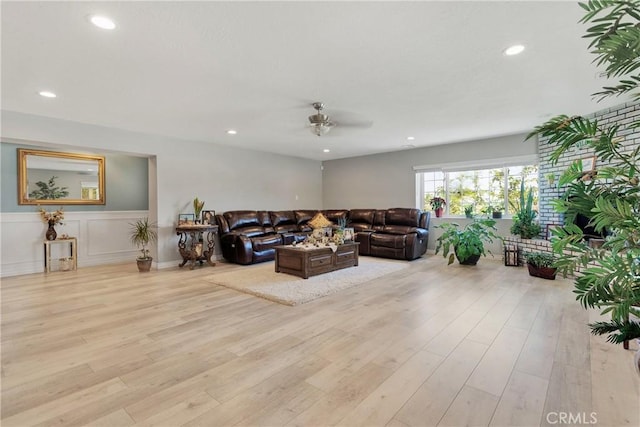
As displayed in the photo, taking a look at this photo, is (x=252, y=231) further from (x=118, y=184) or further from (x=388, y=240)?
(x=118, y=184)

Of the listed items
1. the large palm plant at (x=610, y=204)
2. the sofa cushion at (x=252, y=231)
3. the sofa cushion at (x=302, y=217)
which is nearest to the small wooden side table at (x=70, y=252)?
the sofa cushion at (x=252, y=231)

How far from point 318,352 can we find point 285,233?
433cm

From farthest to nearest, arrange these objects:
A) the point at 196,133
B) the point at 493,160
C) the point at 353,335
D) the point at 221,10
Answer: the point at 493,160 → the point at 196,133 → the point at 353,335 → the point at 221,10

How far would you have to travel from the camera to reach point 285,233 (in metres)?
6.45

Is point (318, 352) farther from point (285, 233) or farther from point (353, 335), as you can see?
point (285, 233)

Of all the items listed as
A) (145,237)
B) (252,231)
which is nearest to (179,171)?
(145,237)

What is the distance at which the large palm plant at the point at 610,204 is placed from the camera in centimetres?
92

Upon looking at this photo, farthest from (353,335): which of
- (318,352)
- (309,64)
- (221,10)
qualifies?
(221,10)

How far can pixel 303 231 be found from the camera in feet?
22.6

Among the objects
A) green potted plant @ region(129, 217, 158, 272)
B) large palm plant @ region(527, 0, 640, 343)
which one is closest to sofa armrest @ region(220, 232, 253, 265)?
green potted plant @ region(129, 217, 158, 272)

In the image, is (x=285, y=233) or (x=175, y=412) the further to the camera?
(x=285, y=233)

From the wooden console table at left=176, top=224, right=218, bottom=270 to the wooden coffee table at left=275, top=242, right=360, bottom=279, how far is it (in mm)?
1509

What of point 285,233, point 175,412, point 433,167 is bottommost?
point 175,412

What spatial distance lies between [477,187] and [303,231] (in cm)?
384
